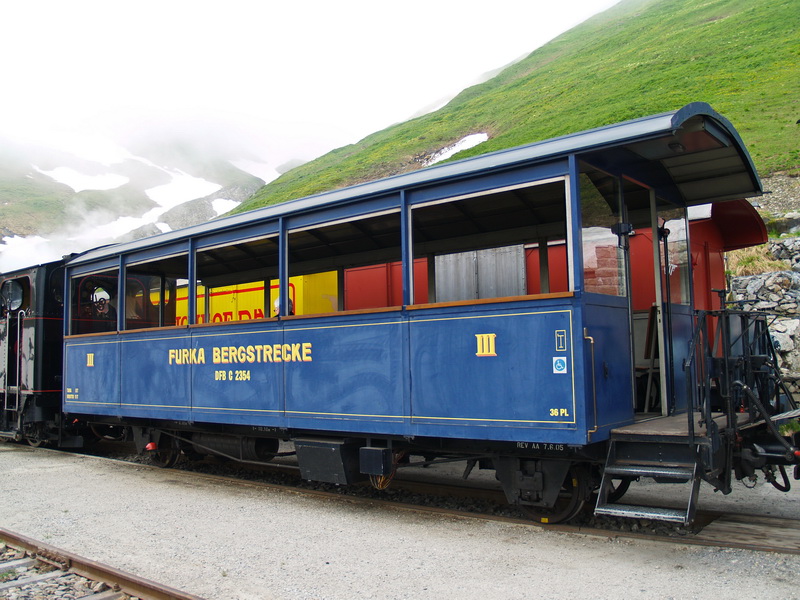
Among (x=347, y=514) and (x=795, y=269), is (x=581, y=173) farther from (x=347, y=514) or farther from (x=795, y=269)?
(x=795, y=269)

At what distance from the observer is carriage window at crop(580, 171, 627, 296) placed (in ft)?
17.4

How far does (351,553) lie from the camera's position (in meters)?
5.20

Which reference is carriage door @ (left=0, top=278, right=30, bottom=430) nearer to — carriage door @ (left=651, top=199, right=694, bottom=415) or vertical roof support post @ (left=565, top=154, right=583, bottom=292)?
vertical roof support post @ (left=565, top=154, right=583, bottom=292)

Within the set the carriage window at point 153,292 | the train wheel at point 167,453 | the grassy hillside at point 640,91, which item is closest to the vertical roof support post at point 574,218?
the carriage window at point 153,292

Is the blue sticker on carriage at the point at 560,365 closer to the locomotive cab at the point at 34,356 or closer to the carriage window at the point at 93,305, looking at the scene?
the carriage window at the point at 93,305

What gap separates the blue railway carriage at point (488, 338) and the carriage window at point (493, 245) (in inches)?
1.1

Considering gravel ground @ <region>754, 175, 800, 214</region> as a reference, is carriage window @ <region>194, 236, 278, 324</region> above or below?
below

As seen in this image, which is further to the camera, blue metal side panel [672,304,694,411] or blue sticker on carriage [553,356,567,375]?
blue metal side panel [672,304,694,411]

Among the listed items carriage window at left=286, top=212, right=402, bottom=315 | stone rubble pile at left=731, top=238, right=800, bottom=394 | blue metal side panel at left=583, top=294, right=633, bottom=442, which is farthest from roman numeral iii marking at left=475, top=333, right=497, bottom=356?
stone rubble pile at left=731, top=238, right=800, bottom=394

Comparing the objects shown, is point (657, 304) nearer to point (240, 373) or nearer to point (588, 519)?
point (588, 519)

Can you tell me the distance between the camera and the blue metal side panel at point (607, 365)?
5051 mm

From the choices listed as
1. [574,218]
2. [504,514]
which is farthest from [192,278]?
[574,218]

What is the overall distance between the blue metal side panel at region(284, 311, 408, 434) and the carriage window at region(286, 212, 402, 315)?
0.69 metres

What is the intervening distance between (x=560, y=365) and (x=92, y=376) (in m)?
7.20
